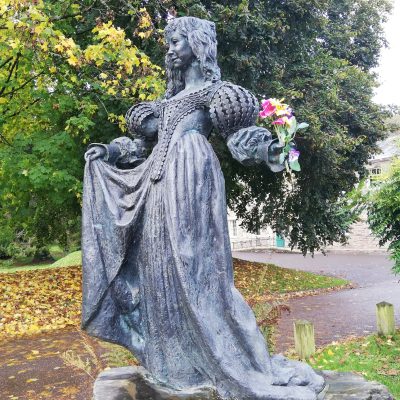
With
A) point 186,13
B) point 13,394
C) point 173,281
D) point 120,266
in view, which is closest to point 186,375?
point 173,281

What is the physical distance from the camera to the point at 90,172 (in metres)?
3.50

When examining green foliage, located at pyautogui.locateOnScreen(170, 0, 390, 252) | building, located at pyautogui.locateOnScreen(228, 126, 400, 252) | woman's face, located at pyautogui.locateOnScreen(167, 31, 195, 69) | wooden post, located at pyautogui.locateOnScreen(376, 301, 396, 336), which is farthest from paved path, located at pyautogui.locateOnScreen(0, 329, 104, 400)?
building, located at pyautogui.locateOnScreen(228, 126, 400, 252)

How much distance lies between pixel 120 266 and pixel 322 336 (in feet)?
→ 23.6

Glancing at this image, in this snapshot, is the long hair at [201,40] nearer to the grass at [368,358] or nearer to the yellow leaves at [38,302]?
the grass at [368,358]

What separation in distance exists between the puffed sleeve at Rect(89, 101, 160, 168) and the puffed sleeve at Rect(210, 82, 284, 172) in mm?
529

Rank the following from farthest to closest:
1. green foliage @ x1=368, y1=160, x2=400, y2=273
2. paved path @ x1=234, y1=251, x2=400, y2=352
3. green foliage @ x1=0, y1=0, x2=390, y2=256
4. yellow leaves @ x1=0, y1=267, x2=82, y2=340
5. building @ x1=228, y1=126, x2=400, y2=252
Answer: building @ x1=228, y1=126, x2=400, y2=252
yellow leaves @ x1=0, y1=267, x2=82, y2=340
green foliage @ x1=0, y1=0, x2=390, y2=256
paved path @ x1=234, y1=251, x2=400, y2=352
green foliage @ x1=368, y1=160, x2=400, y2=273

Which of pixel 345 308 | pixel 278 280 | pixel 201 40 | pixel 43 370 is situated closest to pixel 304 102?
pixel 345 308

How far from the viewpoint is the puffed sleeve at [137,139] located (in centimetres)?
357

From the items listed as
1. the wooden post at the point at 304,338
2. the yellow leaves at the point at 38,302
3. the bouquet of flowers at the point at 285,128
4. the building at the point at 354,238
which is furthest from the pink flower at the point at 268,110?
the building at the point at 354,238

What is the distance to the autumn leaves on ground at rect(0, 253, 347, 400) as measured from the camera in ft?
19.9

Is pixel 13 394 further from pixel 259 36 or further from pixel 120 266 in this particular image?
pixel 259 36

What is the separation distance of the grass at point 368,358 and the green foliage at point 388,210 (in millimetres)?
1177

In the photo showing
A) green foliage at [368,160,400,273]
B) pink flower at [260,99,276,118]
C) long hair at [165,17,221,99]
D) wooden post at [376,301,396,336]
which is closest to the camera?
pink flower at [260,99,276,118]

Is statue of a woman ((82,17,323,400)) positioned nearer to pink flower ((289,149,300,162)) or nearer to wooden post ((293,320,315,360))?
pink flower ((289,149,300,162))
